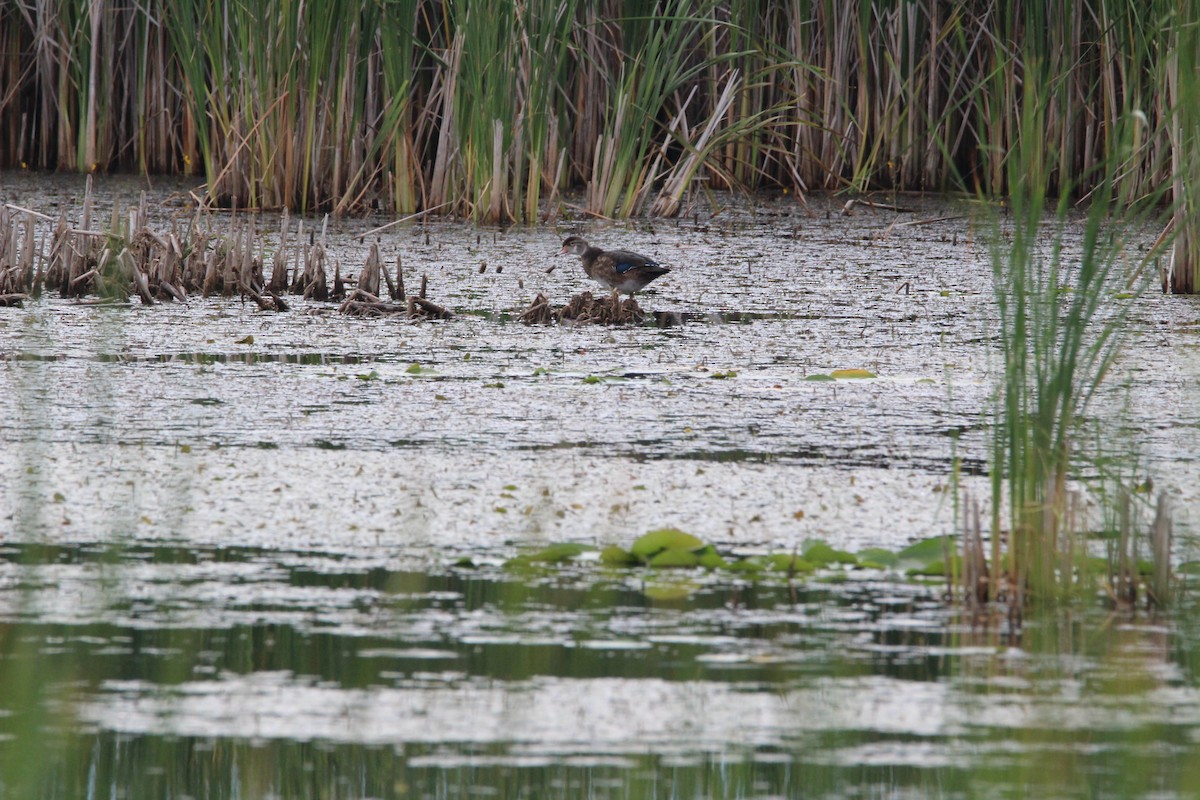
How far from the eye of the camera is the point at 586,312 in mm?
5984

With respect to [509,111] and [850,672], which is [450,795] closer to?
[850,672]

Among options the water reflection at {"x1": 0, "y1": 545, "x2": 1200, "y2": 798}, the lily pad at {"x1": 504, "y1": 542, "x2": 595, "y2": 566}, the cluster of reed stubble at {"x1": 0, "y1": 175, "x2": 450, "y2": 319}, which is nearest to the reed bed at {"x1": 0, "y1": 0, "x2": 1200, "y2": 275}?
the cluster of reed stubble at {"x1": 0, "y1": 175, "x2": 450, "y2": 319}

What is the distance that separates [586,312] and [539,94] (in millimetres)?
2547

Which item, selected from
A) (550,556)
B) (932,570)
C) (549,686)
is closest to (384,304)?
(550,556)

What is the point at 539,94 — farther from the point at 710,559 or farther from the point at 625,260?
the point at 710,559

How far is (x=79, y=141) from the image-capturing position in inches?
413

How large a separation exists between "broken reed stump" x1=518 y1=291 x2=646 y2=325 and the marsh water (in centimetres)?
13

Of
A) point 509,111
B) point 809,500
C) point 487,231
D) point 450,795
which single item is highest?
point 509,111

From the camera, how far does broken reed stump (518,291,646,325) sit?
19.5 ft

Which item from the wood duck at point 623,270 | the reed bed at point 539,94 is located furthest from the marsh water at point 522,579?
the reed bed at point 539,94

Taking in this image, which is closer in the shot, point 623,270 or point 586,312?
point 586,312

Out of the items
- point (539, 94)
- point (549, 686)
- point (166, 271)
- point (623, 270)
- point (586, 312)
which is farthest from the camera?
point (539, 94)

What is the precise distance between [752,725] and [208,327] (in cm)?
377

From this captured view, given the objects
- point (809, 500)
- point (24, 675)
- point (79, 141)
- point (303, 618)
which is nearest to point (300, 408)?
point (809, 500)
